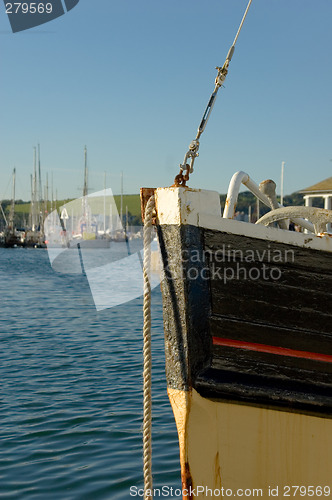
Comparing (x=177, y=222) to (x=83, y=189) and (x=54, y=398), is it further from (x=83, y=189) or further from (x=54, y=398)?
(x=83, y=189)

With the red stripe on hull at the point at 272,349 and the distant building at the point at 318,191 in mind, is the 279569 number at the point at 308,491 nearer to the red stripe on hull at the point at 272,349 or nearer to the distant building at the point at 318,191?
the red stripe on hull at the point at 272,349

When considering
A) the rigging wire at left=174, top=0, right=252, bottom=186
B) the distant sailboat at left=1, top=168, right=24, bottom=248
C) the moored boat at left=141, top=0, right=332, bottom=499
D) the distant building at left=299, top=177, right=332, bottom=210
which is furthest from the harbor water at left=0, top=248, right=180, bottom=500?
the distant sailboat at left=1, top=168, right=24, bottom=248

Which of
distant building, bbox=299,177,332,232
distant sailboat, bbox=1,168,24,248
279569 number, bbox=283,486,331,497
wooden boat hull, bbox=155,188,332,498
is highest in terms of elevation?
distant building, bbox=299,177,332,232

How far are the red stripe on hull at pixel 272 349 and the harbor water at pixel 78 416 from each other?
233cm

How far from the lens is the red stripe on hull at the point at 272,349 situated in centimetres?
368

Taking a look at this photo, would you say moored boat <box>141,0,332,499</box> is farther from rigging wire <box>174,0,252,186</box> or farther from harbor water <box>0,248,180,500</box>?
harbor water <box>0,248,180,500</box>

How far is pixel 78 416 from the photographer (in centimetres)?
729

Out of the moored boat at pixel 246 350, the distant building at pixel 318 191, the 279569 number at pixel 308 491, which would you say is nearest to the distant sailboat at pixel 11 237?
the distant building at pixel 318 191

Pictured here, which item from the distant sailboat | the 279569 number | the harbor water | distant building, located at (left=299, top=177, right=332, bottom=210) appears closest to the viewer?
the 279569 number

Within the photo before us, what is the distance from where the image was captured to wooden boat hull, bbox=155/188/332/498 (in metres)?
3.60

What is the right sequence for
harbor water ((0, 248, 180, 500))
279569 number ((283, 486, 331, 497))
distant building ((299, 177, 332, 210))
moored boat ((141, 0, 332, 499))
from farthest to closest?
distant building ((299, 177, 332, 210)), harbor water ((0, 248, 180, 500)), 279569 number ((283, 486, 331, 497)), moored boat ((141, 0, 332, 499))

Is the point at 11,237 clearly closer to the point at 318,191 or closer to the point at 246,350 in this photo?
the point at 318,191

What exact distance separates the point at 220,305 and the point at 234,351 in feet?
1.06

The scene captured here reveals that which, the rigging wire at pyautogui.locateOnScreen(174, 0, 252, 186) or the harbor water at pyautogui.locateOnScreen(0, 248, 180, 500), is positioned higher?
the rigging wire at pyautogui.locateOnScreen(174, 0, 252, 186)
